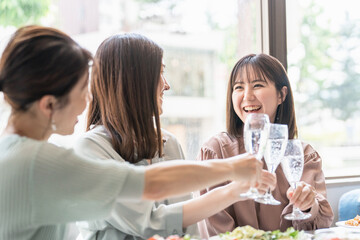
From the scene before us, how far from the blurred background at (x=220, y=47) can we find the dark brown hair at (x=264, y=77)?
0.59 m

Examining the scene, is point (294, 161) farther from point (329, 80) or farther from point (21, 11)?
point (329, 80)

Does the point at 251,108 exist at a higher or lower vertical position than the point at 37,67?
lower

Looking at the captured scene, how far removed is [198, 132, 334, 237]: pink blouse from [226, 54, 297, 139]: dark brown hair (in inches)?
3.1

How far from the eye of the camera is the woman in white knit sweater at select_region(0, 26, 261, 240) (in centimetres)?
115

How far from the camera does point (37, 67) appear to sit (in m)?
1.20

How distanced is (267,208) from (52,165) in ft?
4.05

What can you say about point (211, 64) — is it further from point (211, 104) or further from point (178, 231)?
point (178, 231)

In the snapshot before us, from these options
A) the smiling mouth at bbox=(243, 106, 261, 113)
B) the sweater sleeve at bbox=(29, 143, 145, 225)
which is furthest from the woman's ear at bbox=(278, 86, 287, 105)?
the sweater sleeve at bbox=(29, 143, 145, 225)

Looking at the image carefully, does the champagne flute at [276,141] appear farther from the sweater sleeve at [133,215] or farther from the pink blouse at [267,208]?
the pink blouse at [267,208]

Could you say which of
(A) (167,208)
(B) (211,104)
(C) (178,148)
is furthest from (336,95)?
(A) (167,208)

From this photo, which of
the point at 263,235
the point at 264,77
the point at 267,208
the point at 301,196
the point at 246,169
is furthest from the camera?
the point at 264,77

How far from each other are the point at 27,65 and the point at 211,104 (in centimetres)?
185

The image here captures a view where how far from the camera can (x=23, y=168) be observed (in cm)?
114

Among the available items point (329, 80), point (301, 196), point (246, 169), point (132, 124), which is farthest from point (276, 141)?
point (329, 80)
